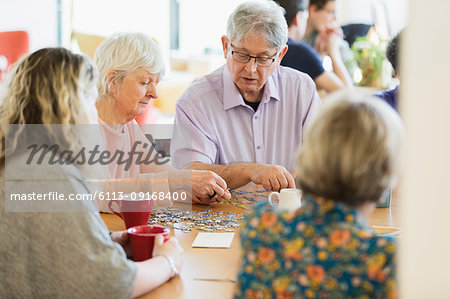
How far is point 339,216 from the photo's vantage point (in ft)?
2.89

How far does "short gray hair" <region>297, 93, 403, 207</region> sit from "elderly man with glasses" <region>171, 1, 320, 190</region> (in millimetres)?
1246

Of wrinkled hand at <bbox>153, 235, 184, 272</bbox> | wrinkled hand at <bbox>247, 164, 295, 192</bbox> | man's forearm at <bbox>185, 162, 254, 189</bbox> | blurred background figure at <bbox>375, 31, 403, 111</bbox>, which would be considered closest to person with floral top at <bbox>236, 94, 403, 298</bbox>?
wrinkled hand at <bbox>153, 235, 184, 272</bbox>

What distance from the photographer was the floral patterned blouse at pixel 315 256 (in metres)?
0.84

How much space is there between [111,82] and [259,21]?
2.08 ft

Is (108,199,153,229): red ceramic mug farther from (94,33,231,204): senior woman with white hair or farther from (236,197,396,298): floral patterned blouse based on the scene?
(236,197,396,298): floral patterned blouse

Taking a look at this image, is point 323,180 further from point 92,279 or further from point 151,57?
point 151,57

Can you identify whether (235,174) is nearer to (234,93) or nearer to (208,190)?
(208,190)

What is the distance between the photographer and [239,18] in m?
2.21

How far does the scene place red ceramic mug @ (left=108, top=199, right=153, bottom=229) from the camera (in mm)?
1497

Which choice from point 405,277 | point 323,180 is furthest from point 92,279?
point 405,277

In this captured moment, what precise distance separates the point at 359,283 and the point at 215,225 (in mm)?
774

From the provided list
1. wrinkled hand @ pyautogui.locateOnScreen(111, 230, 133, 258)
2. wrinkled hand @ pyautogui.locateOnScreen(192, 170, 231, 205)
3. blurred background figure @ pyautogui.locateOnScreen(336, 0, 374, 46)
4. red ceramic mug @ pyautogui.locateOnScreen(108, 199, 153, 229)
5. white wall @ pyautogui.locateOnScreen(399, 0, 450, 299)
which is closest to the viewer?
white wall @ pyautogui.locateOnScreen(399, 0, 450, 299)

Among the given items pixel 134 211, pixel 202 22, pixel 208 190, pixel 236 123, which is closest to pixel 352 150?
pixel 134 211

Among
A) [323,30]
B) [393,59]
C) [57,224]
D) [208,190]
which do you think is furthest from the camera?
[323,30]
